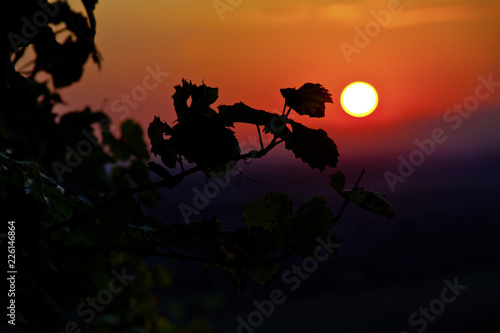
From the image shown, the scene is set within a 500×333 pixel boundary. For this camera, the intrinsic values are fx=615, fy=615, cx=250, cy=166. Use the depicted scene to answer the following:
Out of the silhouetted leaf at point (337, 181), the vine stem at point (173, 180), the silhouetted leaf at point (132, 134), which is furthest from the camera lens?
the silhouetted leaf at point (132, 134)

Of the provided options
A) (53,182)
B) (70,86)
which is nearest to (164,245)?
(53,182)

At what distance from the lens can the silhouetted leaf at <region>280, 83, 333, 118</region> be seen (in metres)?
1.20

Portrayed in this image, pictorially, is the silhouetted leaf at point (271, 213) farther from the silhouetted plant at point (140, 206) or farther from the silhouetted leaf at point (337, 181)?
the silhouetted leaf at point (337, 181)

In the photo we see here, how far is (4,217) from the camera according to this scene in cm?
127

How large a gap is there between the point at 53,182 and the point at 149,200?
153 cm

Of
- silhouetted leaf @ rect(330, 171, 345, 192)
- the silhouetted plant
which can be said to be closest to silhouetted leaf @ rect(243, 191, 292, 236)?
the silhouetted plant

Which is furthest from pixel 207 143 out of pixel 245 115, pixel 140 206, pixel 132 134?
pixel 132 134

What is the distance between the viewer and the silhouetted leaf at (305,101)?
120 cm

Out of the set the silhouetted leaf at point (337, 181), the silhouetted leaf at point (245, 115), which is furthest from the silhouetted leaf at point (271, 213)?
the silhouetted leaf at point (245, 115)

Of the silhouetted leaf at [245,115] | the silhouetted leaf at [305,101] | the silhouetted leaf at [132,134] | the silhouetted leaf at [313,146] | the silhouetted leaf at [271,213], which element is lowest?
the silhouetted leaf at [271,213]

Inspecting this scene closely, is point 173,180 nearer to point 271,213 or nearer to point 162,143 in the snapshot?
point 162,143

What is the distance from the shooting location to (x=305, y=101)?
1.20 meters

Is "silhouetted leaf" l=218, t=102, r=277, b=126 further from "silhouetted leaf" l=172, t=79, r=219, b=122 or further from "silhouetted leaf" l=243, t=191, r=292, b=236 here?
"silhouetted leaf" l=243, t=191, r=292, b=236

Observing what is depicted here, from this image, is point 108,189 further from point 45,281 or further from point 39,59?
point 39,59
